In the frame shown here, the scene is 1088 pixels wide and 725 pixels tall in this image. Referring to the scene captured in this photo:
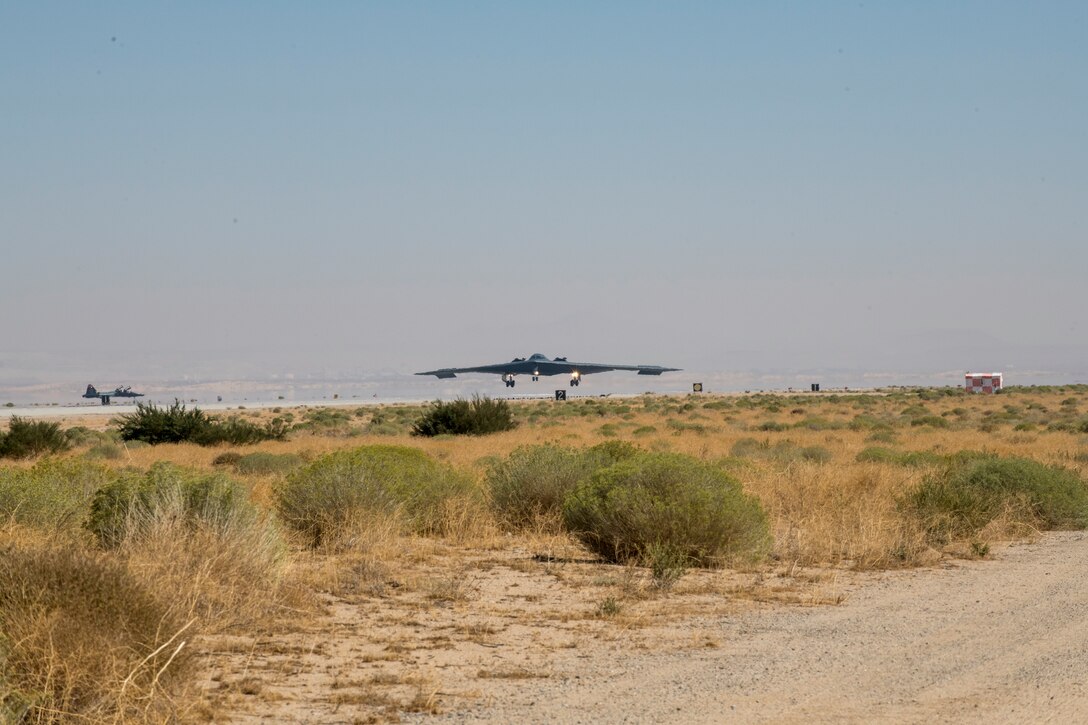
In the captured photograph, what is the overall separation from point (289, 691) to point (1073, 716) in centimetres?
520

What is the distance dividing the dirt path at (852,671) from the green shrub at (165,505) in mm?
4418

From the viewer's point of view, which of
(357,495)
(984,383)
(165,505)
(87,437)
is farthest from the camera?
(984,383)

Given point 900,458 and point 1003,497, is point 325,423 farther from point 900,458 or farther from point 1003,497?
point 1003,497

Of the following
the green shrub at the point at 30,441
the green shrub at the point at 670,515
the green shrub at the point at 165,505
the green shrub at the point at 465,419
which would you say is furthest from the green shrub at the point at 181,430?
the green shrub at the point at 165,505

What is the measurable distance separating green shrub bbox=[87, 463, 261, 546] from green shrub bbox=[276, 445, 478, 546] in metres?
2.38

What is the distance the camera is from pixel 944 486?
18.9 m

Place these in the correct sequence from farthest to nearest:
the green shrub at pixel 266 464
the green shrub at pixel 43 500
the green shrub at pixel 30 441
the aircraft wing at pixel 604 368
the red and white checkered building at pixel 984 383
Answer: the aircraft wing at pixel 604 368
the red and white checkered building at pixel 984 383
the green shrub at pixel 30 441
the green shrub at pixel 266 464
the green shrub at pixel 43 500

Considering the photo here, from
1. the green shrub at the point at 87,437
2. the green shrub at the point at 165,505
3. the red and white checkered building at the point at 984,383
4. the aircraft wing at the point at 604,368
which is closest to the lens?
the green shrub at the point at 165,505

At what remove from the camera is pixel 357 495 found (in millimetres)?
16031

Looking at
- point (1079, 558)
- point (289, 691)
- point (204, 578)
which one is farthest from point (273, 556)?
point (1079, 558)

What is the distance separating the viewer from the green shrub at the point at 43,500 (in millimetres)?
13469

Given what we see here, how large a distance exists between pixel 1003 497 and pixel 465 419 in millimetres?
29587

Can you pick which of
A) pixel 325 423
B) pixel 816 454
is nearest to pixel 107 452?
pixel 816 454

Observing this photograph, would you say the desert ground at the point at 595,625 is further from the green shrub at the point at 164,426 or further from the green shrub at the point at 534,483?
the green shrub at the point at 164,426
